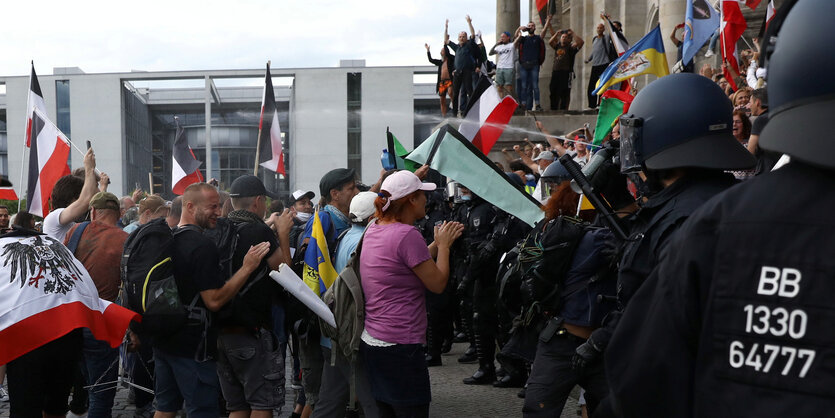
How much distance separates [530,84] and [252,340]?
1221 centimetres

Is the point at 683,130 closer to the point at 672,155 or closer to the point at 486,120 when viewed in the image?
the point at 672,155

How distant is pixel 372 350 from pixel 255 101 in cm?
7967

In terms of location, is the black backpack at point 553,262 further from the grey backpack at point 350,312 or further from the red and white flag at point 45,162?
the red and white flag at point 45,162

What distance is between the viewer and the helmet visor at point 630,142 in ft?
9.63

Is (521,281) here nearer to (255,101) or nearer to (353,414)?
(353,414)

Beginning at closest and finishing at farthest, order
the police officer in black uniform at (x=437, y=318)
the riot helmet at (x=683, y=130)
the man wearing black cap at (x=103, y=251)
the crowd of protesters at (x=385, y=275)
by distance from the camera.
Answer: the riot helmet at (x=683, y=130) < the crowd of protesters at (x=385, y=275) < the man wearing black cap at (x=103, y=251) < the police officer in black uniform at (x=437, y=318)

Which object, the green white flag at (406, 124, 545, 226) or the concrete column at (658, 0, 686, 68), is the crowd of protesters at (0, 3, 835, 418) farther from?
the concrete column at (658, 0, 686, 68)

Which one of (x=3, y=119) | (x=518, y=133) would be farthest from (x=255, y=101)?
(x=518, y=133)

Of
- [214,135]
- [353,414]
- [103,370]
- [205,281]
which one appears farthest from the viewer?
[214,135]

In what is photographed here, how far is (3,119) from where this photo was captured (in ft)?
271

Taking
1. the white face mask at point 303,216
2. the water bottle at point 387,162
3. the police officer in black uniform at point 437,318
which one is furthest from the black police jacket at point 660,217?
the white face mask at point 303,216

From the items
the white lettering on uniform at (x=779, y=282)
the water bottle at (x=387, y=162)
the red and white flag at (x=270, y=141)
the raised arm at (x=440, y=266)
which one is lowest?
the raised arm at (x=440, y=266)

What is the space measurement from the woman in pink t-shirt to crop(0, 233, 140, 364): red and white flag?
146cm

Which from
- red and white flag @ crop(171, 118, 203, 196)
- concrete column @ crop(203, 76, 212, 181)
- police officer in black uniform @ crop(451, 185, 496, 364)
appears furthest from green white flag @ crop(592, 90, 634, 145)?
concrete column @ crop(203, 76, 212, 181)
